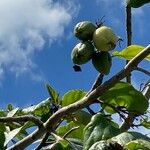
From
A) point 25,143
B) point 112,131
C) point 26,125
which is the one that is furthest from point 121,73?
point 26,125

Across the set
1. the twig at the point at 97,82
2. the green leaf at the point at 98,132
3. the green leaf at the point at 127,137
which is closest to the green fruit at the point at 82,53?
the twig at the point at 97,82

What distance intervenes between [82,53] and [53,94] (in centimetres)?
53

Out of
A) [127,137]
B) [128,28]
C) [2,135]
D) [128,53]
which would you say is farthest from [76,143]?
[127,137]

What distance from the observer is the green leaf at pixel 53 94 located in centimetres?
327

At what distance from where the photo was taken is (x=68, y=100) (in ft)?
10.4

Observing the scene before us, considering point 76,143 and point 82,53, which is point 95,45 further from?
point 76,143

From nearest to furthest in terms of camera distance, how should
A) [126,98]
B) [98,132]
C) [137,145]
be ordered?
[137,145]
[98,132]
[126,98]

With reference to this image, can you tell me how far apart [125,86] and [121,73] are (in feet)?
1.07

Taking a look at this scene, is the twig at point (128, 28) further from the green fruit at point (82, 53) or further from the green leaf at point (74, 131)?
the green leaf at point (74, 131)

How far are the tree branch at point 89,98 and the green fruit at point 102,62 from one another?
→ 24 centimetres

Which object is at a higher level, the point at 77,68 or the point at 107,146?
the point at 77,68

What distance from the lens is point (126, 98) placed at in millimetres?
2805

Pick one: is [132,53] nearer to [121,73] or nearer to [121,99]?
[121,99]

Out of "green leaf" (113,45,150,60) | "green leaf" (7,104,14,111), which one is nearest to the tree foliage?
"green leaf" (113,45,150,60)
